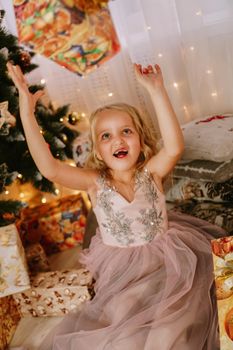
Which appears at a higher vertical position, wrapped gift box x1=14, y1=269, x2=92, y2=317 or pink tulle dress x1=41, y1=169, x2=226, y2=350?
pink tulle dress x1=41, y1=169, x2=226, y2=350

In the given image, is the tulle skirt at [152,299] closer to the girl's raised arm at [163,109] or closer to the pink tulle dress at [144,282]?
the pink tulle dress at [144,282]

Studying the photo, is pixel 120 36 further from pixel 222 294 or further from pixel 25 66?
pixel 222 294

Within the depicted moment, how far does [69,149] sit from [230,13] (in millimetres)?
844

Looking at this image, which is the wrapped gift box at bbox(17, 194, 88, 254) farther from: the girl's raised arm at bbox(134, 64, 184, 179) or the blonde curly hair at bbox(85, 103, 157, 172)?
the girl's raised arm at bbox(134, 64, 184, 179)

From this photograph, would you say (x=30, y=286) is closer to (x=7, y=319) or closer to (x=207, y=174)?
(x=7, y=319)

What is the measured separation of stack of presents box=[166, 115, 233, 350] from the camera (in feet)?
4.33

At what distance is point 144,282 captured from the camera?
1.07m

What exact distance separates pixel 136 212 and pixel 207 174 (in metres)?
0.34

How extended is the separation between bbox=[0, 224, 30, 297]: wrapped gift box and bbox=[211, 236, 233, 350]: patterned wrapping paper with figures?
0.61 metres

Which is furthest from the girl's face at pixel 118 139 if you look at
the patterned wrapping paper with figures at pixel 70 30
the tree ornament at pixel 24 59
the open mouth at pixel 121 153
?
the patterned wrapping paper with figures at pixel 70 30

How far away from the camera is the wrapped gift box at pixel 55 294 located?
1.24m

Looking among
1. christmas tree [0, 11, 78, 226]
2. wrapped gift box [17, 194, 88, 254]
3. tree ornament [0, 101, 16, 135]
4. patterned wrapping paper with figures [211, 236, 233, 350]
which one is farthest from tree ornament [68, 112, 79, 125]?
patterned wrapping paper with figures [211, 236, 233, 350]

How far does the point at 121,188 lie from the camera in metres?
1.19

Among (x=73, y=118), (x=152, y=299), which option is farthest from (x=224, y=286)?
(x=73, y=118)
